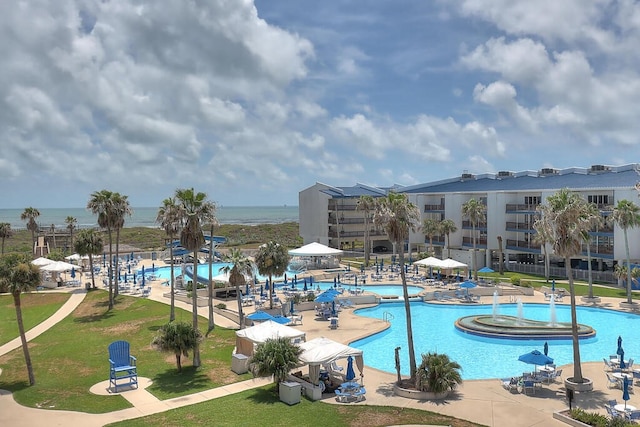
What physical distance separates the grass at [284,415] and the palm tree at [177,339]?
4.83 meters

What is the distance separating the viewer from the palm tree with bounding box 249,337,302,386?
21094mm

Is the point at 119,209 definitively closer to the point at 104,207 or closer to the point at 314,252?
the point at 104,207

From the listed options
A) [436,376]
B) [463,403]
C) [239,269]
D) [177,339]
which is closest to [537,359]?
[463,403]

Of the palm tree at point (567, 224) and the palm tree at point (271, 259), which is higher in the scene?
the palm tree at point (567, 224)

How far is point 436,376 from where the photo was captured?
21156mm

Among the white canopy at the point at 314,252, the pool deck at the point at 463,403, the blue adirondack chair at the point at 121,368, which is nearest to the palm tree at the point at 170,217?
the blue adirondack chair at the point at 121,368

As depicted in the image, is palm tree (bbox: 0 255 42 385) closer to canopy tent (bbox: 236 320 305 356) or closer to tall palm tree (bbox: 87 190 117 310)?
canopy tent (bbox: 236 320 305 356)

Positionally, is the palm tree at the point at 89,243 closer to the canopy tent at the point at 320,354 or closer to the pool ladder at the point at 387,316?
the pool ladder at the point at 387,316

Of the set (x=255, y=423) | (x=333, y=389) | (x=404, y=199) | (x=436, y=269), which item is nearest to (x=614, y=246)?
(x=436, y=269)

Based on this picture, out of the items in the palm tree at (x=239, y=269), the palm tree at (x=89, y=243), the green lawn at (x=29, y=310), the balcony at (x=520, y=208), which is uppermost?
the balcony at (x=520, y=208)

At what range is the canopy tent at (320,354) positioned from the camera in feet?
70.7

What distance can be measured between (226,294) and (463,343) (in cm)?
2224

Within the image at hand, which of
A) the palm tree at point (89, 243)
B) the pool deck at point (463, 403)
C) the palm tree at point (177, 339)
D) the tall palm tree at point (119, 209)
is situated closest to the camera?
the pool deck at point (463, 403)

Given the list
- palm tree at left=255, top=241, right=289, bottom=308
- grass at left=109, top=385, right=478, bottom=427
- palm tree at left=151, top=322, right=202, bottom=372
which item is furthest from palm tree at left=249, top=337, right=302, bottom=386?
palm tree at left=255, top=241, right=289, bottom=308
